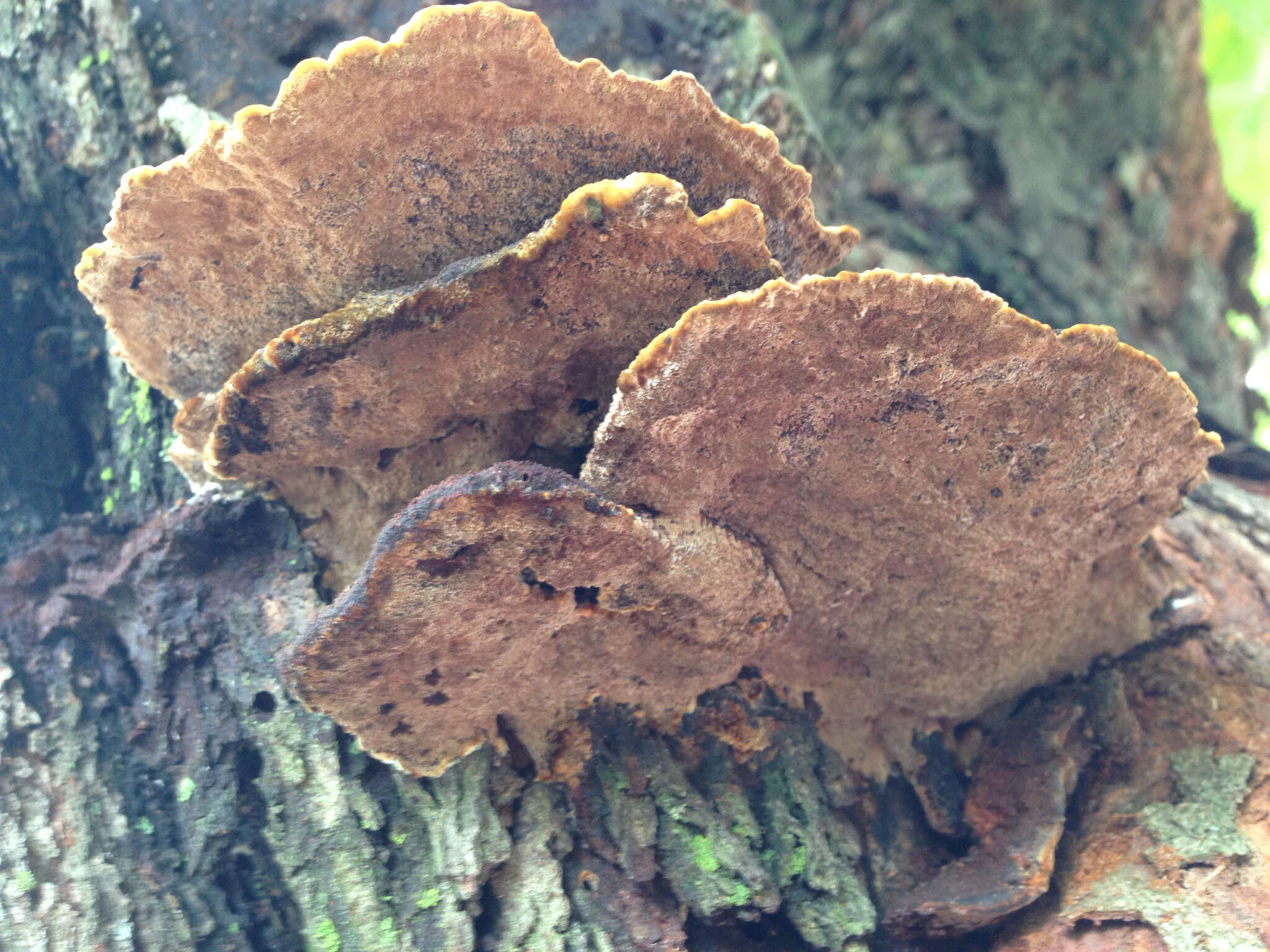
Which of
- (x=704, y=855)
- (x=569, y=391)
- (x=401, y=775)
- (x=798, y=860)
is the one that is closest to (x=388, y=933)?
(x=401, y=775)

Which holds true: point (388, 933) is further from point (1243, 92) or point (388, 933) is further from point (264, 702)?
point (1243, 92)

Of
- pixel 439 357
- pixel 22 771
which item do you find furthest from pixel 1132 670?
pixel 22 771

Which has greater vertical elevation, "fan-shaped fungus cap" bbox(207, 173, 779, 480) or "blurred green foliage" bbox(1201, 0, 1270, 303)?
"blurred green foliage" bbox(1201, 0, 1270, 303)

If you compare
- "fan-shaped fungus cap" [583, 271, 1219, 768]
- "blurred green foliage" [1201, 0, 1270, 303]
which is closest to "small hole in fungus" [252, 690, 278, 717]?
"fan-shaped fungus cap" [583, 271, 1219, 768]

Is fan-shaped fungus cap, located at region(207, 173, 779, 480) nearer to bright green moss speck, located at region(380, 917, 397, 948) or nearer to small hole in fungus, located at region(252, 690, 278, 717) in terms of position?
small hole in fungus, located at region(252, 690, 278, 717)

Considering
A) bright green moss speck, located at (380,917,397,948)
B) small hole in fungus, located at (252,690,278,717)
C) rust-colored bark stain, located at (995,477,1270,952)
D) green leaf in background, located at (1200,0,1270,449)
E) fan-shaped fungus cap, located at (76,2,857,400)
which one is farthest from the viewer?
green leaf in background, located at (1200,0,1270,449)

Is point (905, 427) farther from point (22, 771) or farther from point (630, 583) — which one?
point (22, 771)

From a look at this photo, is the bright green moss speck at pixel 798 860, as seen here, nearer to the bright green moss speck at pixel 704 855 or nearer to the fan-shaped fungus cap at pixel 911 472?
the bright green moss speck at pixel 704 855
